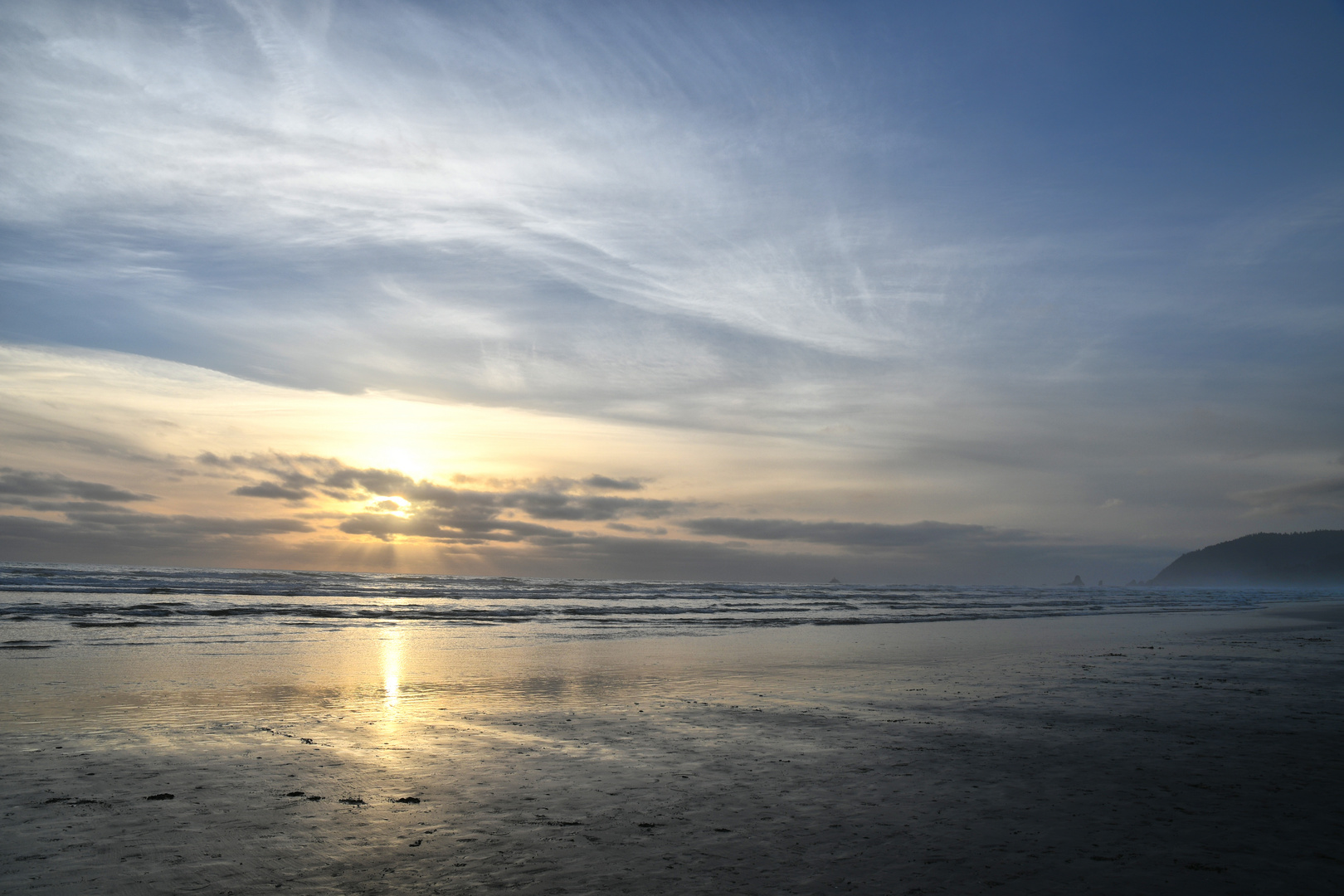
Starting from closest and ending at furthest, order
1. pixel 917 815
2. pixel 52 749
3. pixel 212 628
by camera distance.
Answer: pixel 917 815 → pixel 52 749 → pixel 212 628

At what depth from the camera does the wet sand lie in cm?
531

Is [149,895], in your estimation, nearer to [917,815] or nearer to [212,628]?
[917,815]

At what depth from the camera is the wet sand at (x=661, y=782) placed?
531 cm

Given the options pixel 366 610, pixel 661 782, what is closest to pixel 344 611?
pixel 366 610

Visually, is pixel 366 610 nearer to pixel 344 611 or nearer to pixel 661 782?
pixel 344 611

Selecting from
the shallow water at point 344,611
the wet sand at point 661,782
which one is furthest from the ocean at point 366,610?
the wet sand at point 661,782

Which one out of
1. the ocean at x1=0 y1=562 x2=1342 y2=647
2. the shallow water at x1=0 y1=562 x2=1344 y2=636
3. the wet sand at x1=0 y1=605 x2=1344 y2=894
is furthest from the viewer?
the ocean at x1=0 y1=562 x2=1342 y2=647

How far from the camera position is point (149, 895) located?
16.0ft

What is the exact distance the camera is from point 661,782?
7738 millimetres

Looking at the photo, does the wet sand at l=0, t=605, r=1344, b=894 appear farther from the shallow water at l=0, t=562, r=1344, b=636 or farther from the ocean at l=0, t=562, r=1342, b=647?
the ocean at l=0, t=562, r=1342, b=647

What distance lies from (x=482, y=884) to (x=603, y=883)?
0.80 m

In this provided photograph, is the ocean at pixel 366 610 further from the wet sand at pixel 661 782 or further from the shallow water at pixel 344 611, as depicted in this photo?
the wet sand at pixel 661 782

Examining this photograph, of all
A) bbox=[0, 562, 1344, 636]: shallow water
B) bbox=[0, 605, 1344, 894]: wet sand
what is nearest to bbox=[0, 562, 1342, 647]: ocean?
bbox=[0, 562, 1344, 636]: shallow water

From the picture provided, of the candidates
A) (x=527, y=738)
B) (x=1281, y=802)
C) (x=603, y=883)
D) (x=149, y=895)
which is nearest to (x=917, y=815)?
(x=603, y=883)
